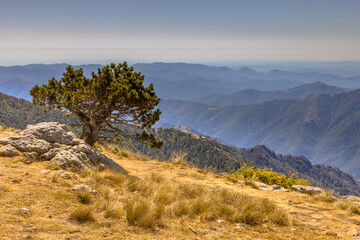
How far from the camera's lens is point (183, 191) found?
33.4 ft

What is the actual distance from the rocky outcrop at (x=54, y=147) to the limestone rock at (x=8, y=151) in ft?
0.36

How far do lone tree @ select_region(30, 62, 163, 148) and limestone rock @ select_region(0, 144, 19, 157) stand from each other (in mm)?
3506

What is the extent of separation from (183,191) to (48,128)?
24.7 feet

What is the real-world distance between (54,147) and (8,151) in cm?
185

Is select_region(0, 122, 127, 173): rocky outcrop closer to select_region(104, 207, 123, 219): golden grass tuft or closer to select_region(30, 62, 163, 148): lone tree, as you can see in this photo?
select_region(30, 62, 163, 148): lone tree

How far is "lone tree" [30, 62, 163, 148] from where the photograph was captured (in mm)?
12953

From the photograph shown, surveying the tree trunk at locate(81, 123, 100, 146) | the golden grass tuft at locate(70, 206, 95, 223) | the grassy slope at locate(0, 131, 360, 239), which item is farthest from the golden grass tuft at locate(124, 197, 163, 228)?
the tree trunk at locate(81, 123, 100, 146)

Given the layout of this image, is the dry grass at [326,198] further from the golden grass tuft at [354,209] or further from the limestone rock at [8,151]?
the limestone rock at [8,151]

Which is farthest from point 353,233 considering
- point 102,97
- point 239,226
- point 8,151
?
point 8,151

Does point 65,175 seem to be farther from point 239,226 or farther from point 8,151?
point 239,226

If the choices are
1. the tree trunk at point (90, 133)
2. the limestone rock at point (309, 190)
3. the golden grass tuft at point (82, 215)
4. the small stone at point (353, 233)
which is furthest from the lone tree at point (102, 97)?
the small stone at point (353, 233)

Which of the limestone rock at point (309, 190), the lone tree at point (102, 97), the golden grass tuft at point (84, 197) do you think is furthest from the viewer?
the limestone rock at point (309, 190)

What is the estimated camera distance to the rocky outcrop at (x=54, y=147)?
1054cm

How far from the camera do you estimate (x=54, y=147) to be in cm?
1138
